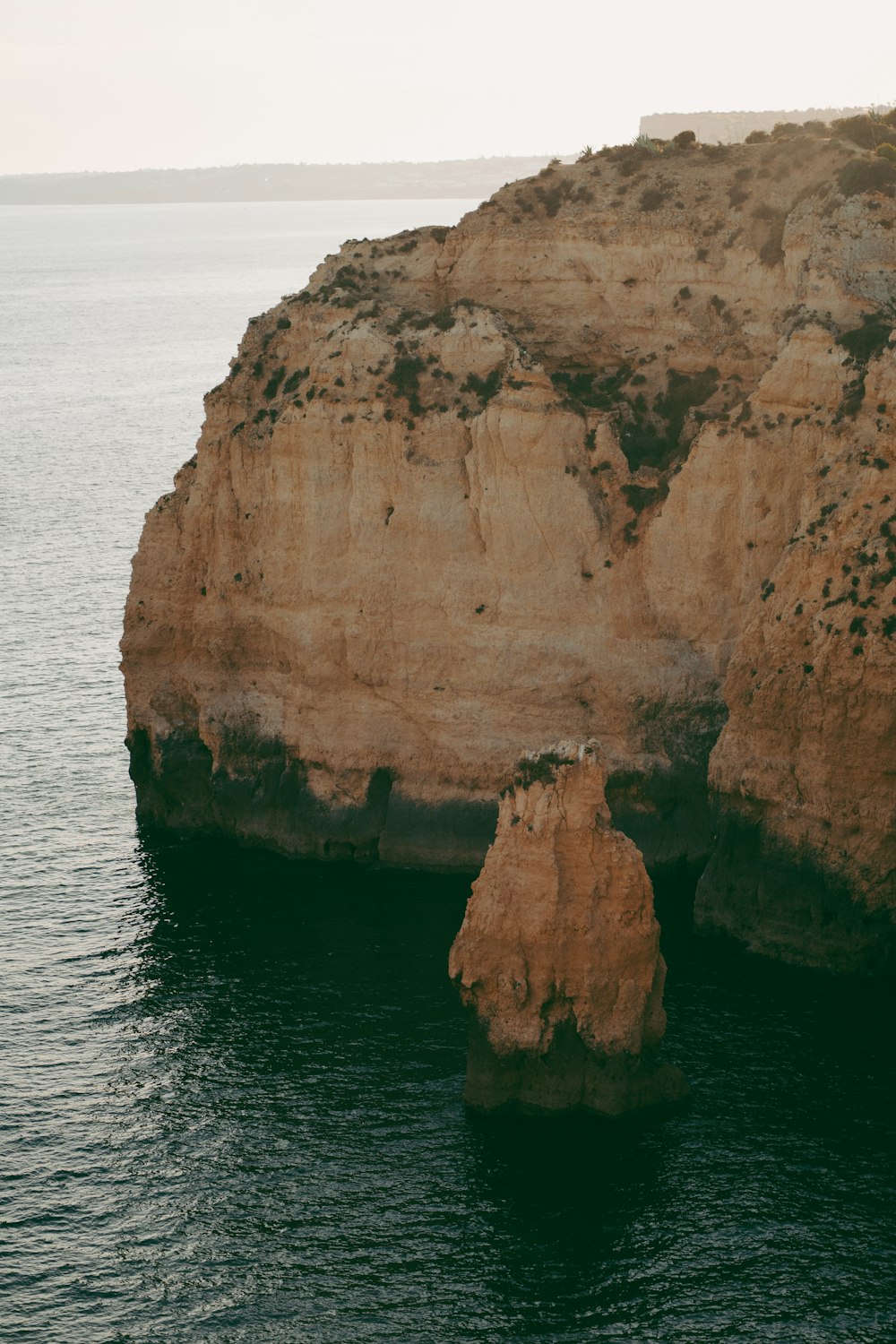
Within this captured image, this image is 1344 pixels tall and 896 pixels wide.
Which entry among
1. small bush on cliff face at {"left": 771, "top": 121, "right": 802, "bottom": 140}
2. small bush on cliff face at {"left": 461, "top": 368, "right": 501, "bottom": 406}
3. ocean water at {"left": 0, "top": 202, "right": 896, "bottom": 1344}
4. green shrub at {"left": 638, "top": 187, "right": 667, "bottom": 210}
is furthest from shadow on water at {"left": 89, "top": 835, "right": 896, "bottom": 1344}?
small bush on cliff face at {"left": 771, "top": 121, "right": 802, "bottom": 140}

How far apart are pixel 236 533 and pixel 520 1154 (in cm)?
2851

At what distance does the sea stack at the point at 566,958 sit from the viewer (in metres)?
45.8

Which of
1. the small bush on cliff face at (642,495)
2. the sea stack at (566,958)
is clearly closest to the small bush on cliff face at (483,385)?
the small bush on cliff face at (642,495)

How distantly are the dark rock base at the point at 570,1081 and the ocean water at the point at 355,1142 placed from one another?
1.72 ft

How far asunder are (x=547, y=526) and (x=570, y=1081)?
2150 cm

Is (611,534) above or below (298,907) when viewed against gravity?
above

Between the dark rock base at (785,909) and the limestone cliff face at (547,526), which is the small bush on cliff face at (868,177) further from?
the dark rock base at (785,909)

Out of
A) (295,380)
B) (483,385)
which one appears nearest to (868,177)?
(483,385)

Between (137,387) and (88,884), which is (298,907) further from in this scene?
(137,387)

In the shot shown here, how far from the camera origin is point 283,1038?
51000mm

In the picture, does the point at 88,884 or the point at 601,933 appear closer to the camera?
the point at 601,933

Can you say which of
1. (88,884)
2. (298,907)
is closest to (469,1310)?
(298,907)

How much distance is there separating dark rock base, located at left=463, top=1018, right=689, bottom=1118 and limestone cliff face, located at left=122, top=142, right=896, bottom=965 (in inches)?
386

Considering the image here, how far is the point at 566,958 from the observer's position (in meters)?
46.0
